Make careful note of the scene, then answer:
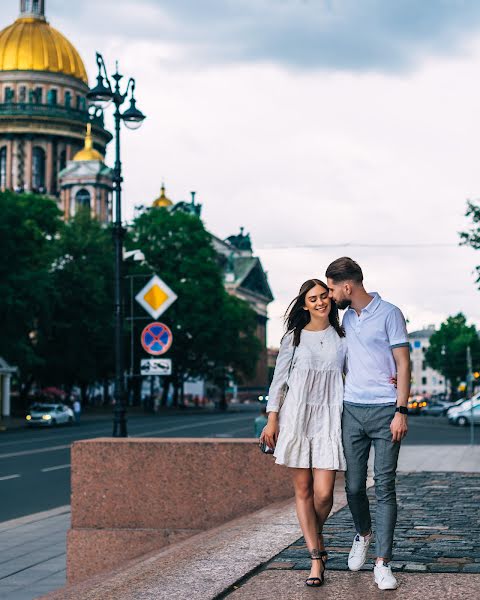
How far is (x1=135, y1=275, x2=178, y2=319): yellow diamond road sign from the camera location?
24.1 metres

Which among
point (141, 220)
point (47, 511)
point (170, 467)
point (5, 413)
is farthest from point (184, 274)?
point (170, 467)

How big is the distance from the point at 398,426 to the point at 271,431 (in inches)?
28.2

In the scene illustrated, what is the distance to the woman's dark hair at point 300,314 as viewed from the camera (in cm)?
667

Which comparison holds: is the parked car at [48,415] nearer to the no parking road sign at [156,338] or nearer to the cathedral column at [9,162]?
the no parking road sign at [156,338]

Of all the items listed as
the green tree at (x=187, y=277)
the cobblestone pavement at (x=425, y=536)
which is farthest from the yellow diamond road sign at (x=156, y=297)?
the green tree at (x=187, y=277)

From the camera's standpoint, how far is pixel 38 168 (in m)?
126

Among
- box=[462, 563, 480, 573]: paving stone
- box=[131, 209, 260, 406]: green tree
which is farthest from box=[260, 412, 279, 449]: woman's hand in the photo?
box=[131, 209, 260, 406]: green tree

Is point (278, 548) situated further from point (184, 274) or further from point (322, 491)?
point (184, 274)

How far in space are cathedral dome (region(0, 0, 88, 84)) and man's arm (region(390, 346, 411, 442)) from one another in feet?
389

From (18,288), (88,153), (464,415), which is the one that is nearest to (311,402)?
(18,288)

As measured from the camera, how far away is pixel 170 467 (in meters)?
10.6

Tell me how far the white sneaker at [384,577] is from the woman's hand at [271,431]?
90cm

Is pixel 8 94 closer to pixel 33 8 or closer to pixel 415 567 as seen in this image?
pixel 33 8

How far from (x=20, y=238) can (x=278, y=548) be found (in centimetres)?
4752
